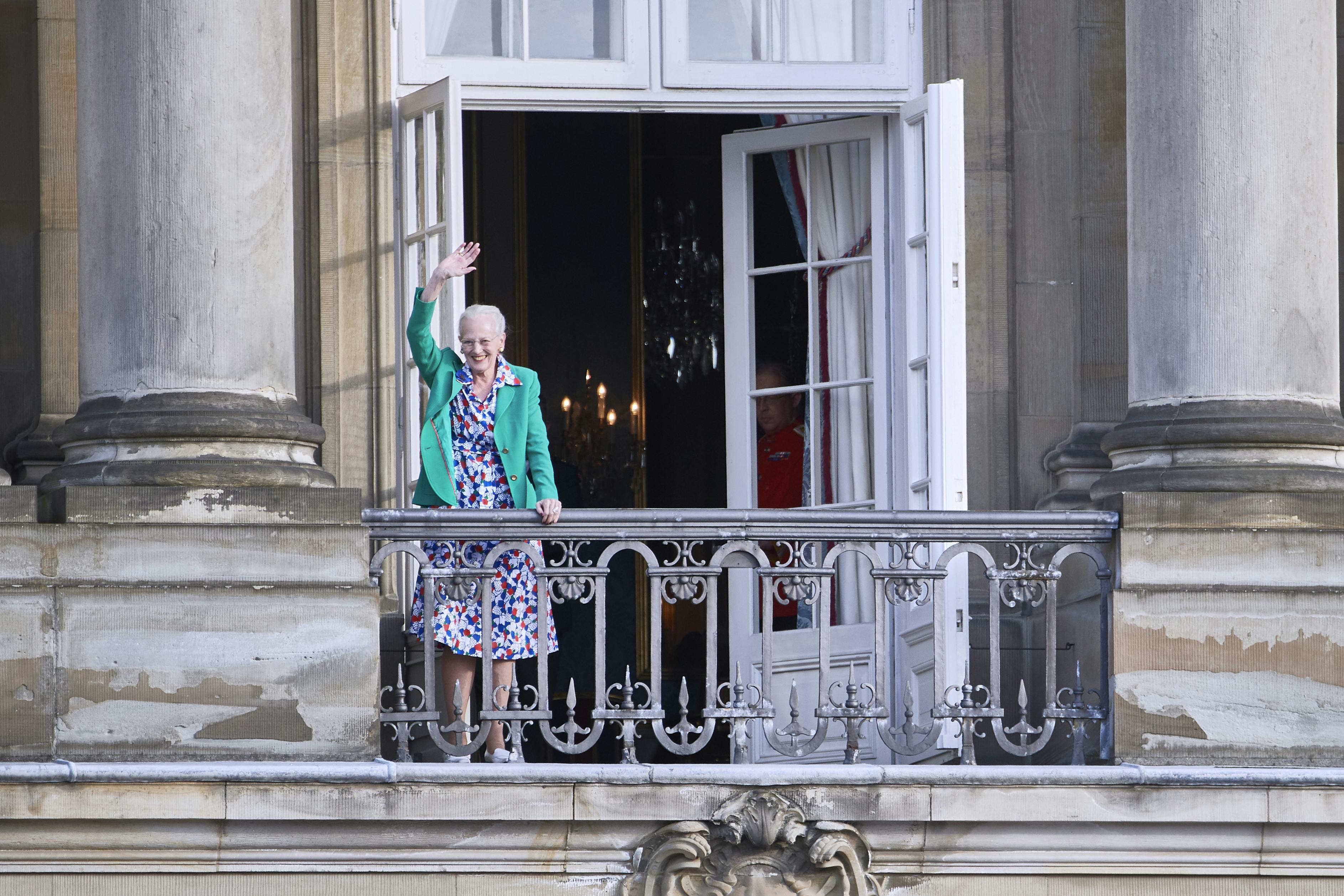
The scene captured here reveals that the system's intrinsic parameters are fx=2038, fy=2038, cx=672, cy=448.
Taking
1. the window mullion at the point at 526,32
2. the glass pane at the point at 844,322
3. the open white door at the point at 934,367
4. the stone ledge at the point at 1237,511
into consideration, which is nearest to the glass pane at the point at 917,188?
the open white door at the point at 934,367

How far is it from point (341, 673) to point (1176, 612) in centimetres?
270

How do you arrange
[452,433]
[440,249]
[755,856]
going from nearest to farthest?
[755,856] → [452,433] → [440,249]

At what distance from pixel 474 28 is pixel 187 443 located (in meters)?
2.80

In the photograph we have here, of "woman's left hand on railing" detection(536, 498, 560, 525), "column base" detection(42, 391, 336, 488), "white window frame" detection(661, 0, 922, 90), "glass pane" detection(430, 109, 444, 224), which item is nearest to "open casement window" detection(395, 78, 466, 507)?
"glass pane" detection(430, 109, 444, 224)

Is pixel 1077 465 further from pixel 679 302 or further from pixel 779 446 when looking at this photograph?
pixel 679 302

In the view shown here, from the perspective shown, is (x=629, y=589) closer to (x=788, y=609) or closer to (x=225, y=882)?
(x=788, y=609)

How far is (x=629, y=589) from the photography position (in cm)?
1135

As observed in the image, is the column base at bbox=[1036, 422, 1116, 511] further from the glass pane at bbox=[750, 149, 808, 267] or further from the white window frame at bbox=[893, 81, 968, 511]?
the glass pane at bbox=[750, 149, 808, 267]

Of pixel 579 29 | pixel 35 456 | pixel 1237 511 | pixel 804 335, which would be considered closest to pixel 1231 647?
pixel 1237 511

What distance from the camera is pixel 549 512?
21.5 feet

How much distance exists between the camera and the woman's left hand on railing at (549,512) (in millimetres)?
6535

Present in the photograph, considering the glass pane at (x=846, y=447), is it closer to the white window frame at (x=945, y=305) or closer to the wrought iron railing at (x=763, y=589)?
the white window frame at (x=945, y=305)

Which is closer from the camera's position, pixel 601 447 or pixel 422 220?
pixel 422 220

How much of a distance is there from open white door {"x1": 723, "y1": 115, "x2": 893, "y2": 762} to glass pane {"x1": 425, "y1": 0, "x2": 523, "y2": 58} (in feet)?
3.52
